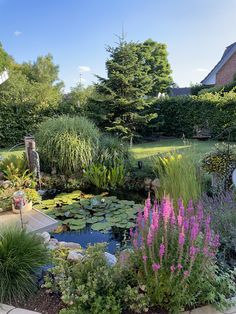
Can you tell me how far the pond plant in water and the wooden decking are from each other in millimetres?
198

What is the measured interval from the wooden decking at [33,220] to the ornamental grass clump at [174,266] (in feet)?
6.96

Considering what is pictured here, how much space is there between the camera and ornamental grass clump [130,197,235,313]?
167cm

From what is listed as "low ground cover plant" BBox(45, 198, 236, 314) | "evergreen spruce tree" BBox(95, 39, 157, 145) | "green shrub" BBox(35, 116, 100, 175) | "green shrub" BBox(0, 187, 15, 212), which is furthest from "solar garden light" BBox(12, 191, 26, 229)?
"evergreen spruce tree" BBox(95, 39, 157, 145)

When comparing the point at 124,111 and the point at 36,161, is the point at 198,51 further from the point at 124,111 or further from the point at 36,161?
the point at 36,161

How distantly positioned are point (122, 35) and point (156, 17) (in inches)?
126

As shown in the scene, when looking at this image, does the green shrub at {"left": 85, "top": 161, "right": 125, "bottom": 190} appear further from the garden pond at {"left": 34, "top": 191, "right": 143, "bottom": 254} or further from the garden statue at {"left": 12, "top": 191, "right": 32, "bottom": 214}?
the garden statue at {"left": 12, "top": 191, "right": 32, "bottom": 214}

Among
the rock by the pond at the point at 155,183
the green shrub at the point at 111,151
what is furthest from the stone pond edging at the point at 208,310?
the green shrub at the point at 111,151

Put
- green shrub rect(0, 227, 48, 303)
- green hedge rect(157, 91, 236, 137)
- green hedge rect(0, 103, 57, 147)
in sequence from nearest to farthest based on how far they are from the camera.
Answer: green shrub rect(0, 227, 48, 303) → green hedge rect(157, 91, 236, 137) → green hedge rect(0, 103, 57, 147)

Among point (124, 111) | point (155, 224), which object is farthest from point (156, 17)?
point (155, 224)

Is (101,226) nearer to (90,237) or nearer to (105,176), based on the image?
(90,237)

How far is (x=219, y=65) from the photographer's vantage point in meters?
19.4

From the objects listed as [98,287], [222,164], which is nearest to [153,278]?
[98,287]

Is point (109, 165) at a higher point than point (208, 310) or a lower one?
higher

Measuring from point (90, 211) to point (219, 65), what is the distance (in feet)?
59.8
